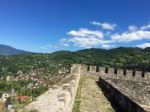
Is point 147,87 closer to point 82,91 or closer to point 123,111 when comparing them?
point 82,91

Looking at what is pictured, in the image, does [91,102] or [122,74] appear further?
[122,74]

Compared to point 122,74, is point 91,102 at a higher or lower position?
lower

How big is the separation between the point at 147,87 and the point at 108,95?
3.21 metres

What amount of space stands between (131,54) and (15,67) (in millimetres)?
63924

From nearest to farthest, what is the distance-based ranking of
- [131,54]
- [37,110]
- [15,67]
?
[37,110], [131,54], [15,67]

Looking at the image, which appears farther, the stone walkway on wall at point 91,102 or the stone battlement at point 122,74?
the stone battlement at point 122,74

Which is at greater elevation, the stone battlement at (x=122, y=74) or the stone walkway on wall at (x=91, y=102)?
the stone battlement at (x=122, y=74)

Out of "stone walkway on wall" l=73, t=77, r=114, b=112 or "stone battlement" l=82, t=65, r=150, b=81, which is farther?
"stone battlement" l=82, t=65, r=150, b=81

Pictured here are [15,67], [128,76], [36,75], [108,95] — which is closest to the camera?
[108,95]

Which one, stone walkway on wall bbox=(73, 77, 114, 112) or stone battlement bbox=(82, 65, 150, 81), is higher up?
stone battlement bbox=(82, 65, 150, 81)

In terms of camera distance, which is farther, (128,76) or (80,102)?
(128,76)

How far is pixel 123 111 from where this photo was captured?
8.77m

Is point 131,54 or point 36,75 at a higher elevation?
point 131,54

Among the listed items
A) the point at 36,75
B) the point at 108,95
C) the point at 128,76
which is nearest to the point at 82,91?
the point at 108,95
